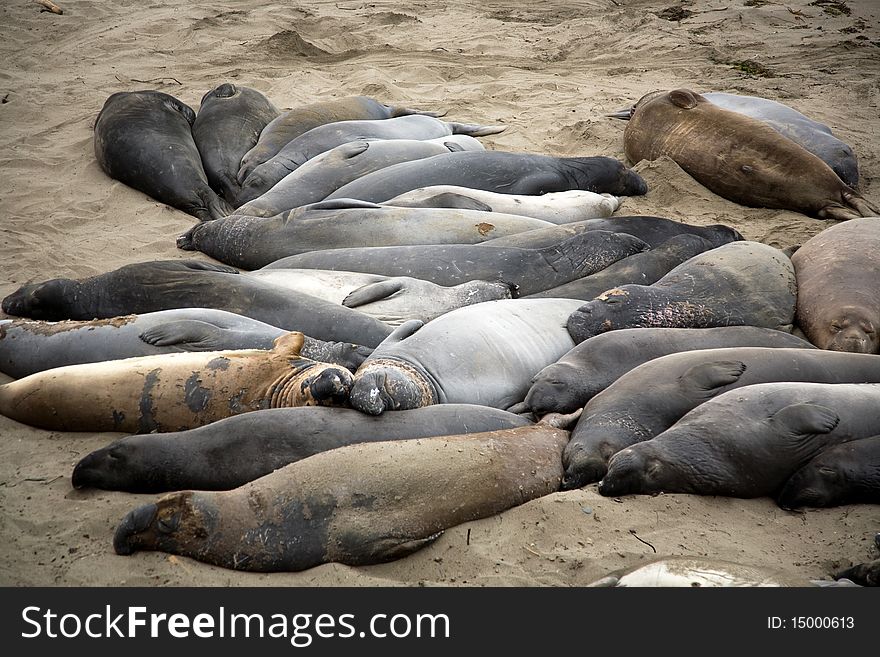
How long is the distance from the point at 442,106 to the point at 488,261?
12.5ft

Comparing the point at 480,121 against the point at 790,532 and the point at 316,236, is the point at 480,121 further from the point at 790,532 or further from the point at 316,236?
the point at 790,532

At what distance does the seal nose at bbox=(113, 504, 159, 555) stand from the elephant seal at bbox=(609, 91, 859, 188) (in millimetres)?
5938

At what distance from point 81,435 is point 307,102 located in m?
5.47

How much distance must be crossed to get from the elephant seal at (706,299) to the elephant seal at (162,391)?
1569 mm

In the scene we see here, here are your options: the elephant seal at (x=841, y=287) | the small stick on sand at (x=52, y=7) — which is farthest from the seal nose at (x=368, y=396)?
the small stick on sand at (x=52, y=7)

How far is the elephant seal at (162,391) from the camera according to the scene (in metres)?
3.94

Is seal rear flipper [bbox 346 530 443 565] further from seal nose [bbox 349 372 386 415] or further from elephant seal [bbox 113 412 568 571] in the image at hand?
seal nose [bbox 349 372 386 415]

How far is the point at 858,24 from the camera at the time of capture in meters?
10.5

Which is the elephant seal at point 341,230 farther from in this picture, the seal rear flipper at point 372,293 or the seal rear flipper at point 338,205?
the seal rear flipper at point 372,293

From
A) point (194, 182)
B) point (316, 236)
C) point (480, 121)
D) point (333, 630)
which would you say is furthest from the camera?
point (480, 121)

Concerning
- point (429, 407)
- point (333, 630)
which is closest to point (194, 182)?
point (429, 407)

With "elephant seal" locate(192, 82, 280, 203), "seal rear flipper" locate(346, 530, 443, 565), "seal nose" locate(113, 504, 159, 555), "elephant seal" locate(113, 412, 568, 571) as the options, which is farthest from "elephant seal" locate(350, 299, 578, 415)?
"elephant seal" locate(192, 82, 280, 203)

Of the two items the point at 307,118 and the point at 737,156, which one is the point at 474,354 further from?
the point at 307,118

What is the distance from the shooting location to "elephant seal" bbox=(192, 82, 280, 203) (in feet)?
23.6
